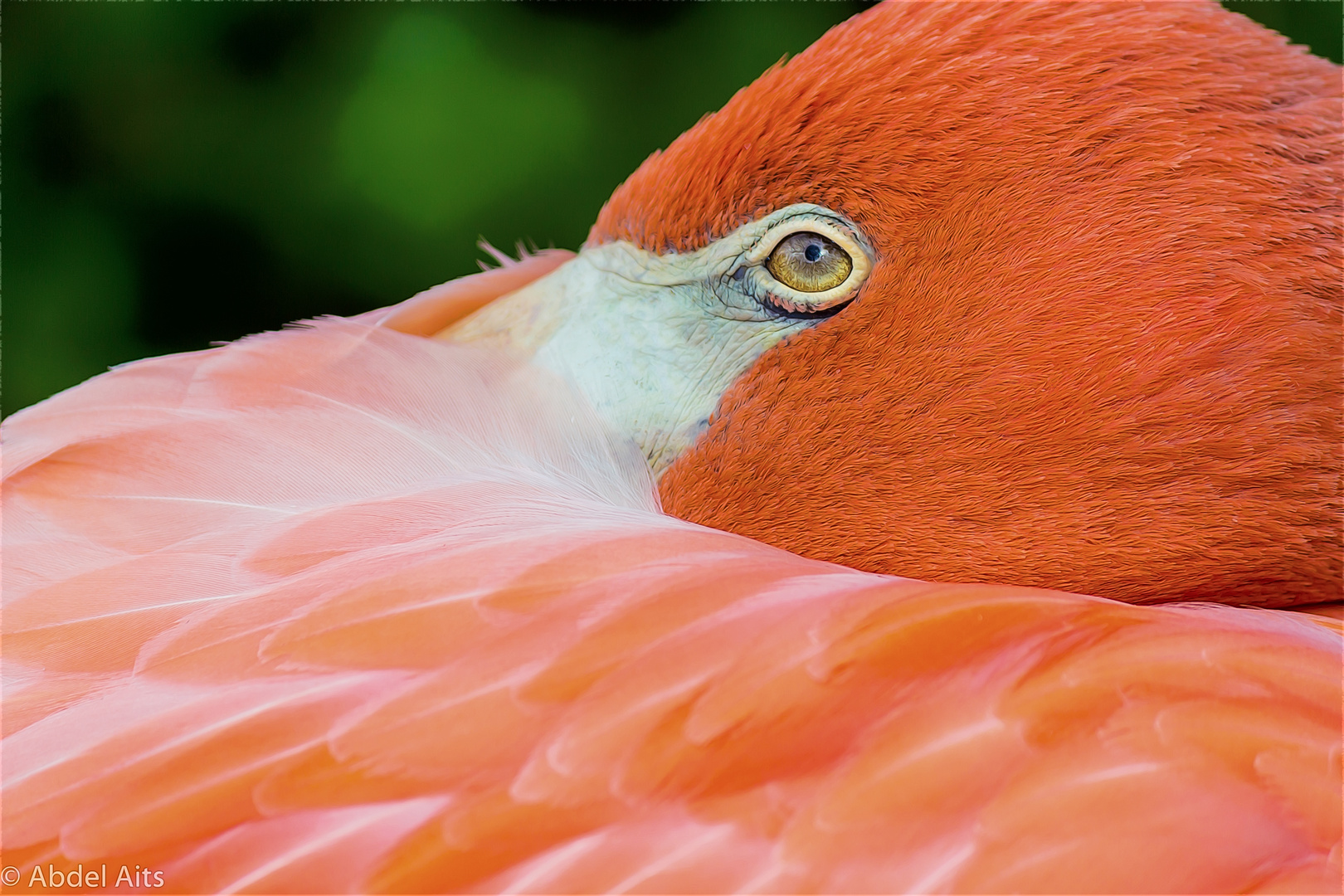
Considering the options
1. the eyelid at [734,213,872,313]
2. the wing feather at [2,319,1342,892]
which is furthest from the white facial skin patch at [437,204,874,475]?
the wing feather at [2,319,1342,892]

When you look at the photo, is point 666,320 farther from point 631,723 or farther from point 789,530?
point 631,723

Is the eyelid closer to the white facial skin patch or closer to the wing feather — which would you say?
the white facial skin patch

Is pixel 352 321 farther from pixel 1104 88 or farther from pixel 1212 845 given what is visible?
pixel 1212 845

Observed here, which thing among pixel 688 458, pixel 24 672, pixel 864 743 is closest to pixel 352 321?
pixel 688 458

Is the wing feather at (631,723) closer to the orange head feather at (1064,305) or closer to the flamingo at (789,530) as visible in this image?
the flamingo at (789,530)

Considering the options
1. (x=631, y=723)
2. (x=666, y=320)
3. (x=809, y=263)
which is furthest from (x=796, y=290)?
(x=631, y=723)

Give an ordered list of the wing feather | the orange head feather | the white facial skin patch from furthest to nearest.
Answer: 1. the white facial skin patch
2. the orange head feather
3. the wing feather

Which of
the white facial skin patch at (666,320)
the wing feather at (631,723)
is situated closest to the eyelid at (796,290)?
the white facial skin patch at (666,320)
